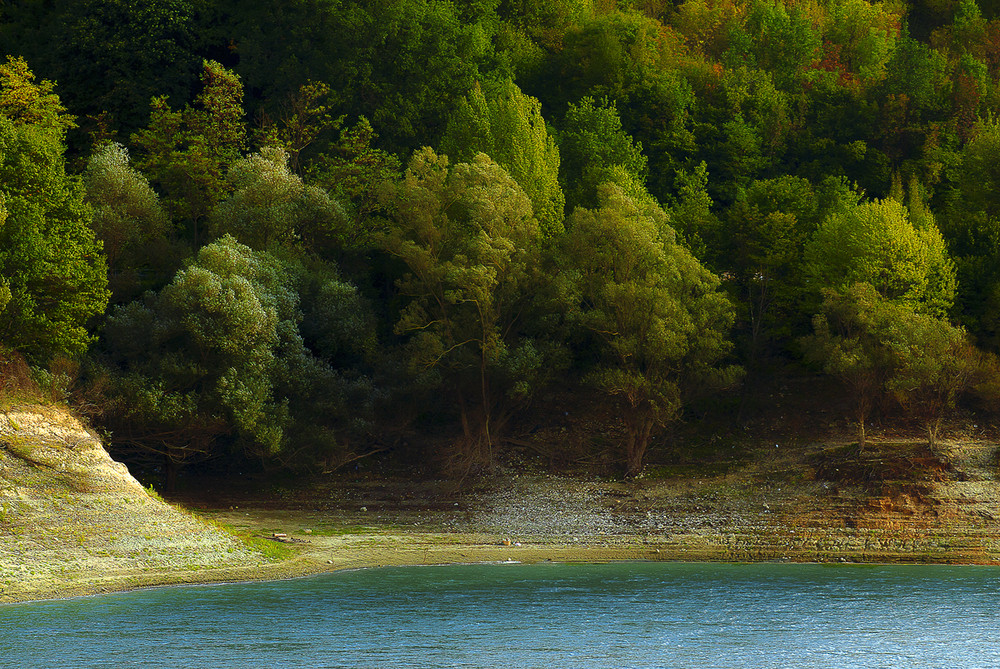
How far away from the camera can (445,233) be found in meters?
65.1

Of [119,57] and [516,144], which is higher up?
[119,57]

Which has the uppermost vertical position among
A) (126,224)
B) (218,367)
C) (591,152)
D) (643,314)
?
(591,152)

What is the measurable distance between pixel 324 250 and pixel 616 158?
19361mm

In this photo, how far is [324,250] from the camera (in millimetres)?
69000

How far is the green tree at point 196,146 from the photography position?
227 feet

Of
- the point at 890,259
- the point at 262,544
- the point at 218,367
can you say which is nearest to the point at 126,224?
the point at 218,367

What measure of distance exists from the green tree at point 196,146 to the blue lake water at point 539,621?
2785 centimetres

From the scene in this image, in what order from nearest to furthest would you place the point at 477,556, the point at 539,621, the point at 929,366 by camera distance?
the point at 539,621 < the point at 477,556 < the point at 929,366

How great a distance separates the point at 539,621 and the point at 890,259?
3163cm

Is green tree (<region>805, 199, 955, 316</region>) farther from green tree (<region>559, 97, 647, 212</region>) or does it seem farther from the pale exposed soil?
green tree (<region>559, 97, 647, 212</region>)

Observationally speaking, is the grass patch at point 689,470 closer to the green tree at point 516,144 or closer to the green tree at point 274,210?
the green tree at point 516,144

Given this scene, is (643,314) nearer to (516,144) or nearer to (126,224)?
(516,144)

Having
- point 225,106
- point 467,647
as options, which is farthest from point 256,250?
point 467,647

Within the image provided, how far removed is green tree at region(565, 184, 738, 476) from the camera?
62969mm
